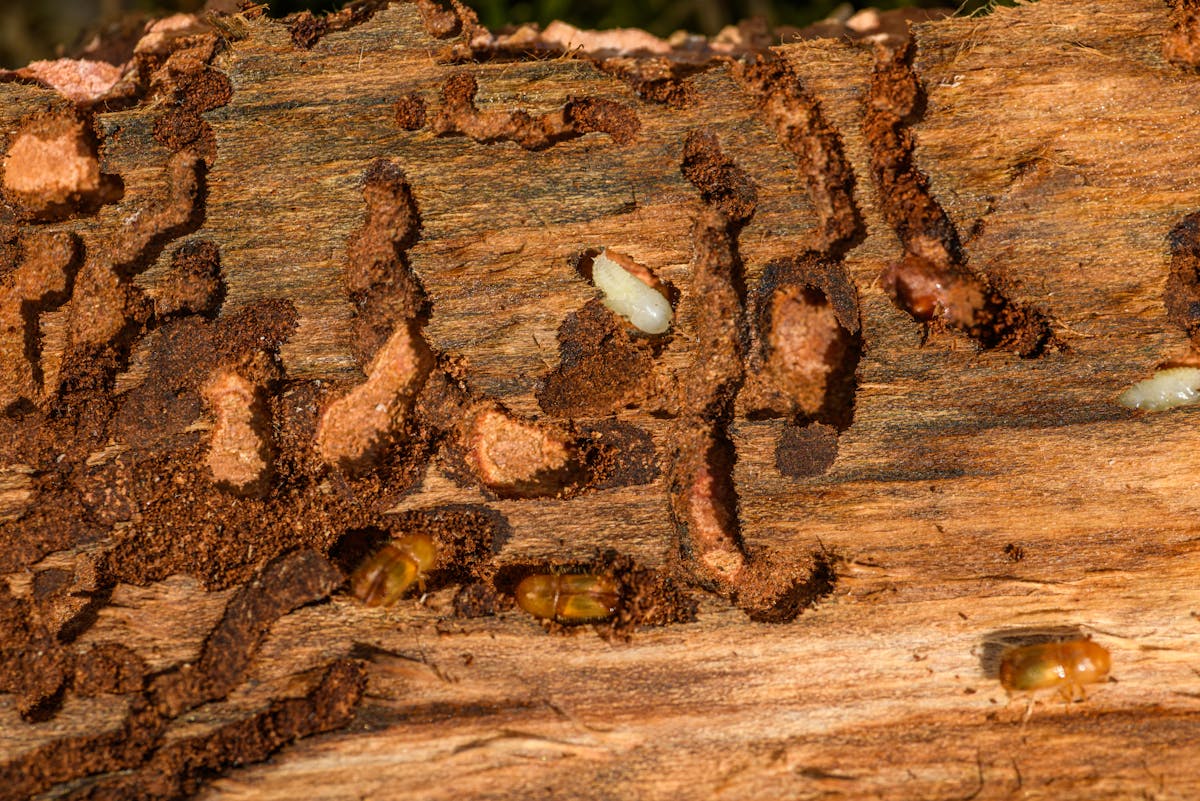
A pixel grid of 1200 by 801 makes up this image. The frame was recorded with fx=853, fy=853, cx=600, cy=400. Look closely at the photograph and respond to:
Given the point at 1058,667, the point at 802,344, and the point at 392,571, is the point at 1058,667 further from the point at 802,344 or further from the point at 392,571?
the point at 392,571

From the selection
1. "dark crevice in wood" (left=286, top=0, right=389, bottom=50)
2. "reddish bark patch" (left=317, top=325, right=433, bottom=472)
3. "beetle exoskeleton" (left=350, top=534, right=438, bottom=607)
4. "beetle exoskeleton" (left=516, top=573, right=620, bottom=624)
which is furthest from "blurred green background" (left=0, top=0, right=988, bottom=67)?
"beetle exoskeleton" (left=516, top=573, right=620, bottom=624)

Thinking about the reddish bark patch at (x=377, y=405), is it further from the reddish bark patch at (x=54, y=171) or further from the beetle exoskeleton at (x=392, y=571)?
the reddish bark patch at (x=54, y=171)

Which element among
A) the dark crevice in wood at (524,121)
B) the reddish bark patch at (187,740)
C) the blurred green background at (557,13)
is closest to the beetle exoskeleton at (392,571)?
the reddish bark patch at (187,740)

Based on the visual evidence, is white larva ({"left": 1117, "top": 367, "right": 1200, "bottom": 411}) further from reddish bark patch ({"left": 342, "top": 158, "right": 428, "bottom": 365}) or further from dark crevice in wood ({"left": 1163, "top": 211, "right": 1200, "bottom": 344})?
reddish bark patch ({"left": 342, "top": 158, "right": 428, "bottom": 365})

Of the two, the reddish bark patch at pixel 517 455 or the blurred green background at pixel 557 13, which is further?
the blurred green background at pixel 557 13

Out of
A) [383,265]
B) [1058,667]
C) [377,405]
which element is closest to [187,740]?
[377,405]

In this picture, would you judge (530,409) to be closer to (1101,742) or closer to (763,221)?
(763,221)
